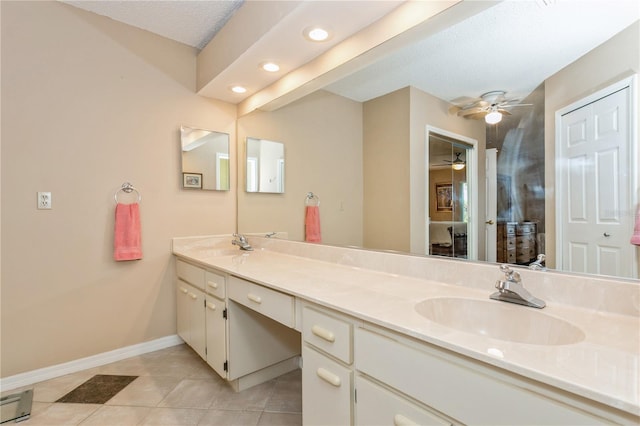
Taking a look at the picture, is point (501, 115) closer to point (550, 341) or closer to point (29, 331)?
point (550, 341)

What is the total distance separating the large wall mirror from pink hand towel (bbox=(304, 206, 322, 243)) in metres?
0.06

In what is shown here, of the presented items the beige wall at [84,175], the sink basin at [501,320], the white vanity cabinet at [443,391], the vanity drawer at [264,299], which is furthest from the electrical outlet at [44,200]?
the sink basin at [501,320]

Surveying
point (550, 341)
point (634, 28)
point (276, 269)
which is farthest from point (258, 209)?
point (634, 28)

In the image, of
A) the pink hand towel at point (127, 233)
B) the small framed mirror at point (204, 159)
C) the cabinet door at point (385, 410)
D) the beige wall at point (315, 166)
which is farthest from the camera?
the small framed mirror at point (204, 159)

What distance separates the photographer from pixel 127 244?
2.19 meters

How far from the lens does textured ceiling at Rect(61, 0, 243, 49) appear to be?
6.59ft

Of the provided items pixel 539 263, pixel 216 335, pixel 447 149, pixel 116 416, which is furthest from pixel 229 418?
pixel 447 149

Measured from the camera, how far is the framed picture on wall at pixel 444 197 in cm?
141

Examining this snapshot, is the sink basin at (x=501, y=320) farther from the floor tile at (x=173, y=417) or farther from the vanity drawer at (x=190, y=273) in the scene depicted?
the vanity drawer at (x=190, y=273)

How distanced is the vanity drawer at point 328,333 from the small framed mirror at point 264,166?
134cm

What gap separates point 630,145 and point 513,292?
0.57 m

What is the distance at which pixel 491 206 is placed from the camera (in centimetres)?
126

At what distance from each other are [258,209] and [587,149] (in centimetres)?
213

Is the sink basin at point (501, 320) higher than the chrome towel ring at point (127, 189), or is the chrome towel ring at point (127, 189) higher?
the chrome towel ring at point (127, 189)
